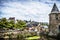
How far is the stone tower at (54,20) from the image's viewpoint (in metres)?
6.10

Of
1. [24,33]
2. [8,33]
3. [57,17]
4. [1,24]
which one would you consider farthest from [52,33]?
[1,24]

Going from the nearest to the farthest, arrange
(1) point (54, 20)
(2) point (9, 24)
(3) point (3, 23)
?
(1) point (54, 20) < (3) point (3, 23) < (2) point (9, 24)

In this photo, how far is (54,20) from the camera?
6137 mm

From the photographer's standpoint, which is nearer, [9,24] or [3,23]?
[3,23]

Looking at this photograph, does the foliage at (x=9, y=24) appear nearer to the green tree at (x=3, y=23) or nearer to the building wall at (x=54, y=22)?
the green tree at (x=3, y=23)

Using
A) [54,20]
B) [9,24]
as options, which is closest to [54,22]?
[54,20]

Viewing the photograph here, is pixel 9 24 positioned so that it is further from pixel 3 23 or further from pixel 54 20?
pixel 54 20

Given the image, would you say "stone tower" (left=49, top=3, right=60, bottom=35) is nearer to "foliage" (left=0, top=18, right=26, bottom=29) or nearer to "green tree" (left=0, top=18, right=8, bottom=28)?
"foliage" (left=0, top=18, right=26, bottom=29)

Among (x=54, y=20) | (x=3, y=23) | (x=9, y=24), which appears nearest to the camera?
(x=54, y=20)

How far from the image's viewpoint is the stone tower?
610cm

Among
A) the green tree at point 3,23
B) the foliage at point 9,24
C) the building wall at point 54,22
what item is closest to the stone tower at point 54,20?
the building wall at point 54,22

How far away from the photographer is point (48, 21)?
596 centimetres

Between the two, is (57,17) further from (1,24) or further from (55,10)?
(1,24)

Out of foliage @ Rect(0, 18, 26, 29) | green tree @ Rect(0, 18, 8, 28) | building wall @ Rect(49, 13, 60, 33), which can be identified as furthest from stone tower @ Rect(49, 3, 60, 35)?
A: green tree @ Rect(0, 18, 8, 28)
